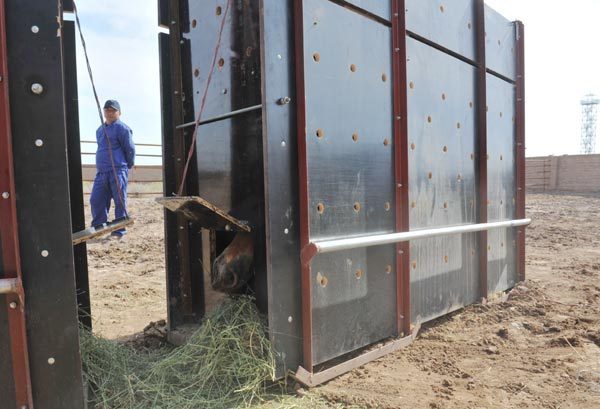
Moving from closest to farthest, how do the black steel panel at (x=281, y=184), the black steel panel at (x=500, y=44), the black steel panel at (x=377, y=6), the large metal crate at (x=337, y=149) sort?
the black steel panel at (x=281, y=184) < the large metal crate at (x=337, y=149) < the black steel panel at (x=377, y=6) < the black steel panel at (x=500, y=44)

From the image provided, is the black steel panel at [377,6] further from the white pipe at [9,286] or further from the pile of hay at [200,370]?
the white pipe at [9,286]

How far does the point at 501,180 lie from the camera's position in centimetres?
505

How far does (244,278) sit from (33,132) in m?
1.33

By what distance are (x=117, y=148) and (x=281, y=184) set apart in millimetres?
4416

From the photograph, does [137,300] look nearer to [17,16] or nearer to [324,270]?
[324,270]

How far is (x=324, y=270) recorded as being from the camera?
2943 millimetres

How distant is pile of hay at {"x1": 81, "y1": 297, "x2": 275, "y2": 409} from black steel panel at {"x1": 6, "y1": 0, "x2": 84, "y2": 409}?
1.53 feet

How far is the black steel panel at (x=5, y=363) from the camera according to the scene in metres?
2.00

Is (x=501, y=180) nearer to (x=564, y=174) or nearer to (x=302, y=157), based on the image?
(x=302, y=157)

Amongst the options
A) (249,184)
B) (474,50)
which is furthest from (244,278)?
(474,50)

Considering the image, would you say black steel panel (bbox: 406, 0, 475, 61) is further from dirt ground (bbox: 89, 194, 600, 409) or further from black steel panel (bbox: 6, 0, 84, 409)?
black steel panel (bbox: 6, 0, 84, 409)

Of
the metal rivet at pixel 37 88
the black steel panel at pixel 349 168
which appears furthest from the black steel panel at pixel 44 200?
the black steel panel at pixel 349 168

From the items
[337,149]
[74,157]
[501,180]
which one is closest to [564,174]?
[501,180]

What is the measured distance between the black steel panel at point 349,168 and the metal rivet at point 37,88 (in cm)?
134
